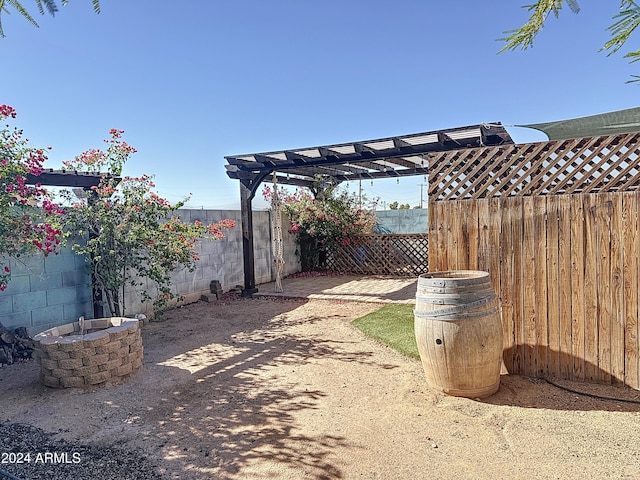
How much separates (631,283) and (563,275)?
0.43 metres

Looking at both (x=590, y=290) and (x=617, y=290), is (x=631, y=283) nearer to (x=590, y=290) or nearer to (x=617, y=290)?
(x=617, y=290)

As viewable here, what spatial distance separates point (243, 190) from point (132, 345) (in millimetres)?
4706

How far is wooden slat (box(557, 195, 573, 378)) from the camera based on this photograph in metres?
3.13

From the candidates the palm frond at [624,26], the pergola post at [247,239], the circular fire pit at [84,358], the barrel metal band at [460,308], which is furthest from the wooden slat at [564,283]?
the pergola post at [247,239]

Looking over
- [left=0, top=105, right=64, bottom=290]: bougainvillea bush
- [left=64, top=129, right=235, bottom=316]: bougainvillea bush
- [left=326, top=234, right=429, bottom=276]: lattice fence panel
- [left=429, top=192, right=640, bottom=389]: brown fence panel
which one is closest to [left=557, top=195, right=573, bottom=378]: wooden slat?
[left=429, top=192, right=640, bottom=389]: brown fence panel

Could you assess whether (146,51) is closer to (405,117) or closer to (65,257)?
(65,257)

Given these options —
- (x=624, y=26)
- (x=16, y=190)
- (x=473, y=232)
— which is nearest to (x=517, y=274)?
(x=473, y=232)

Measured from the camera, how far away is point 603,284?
3.02 m

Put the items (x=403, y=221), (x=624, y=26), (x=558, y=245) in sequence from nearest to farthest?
(x=624, y=26) < (x=558, y=245) < (x=403, y=221)

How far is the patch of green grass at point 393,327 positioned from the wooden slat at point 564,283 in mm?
1249

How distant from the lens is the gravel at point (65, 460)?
2.13 meters

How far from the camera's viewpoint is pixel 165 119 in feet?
27.3

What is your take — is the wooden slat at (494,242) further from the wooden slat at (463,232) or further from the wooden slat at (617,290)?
the wooden slat at (617,290)

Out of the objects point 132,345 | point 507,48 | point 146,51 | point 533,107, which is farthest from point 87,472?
point 533,107
